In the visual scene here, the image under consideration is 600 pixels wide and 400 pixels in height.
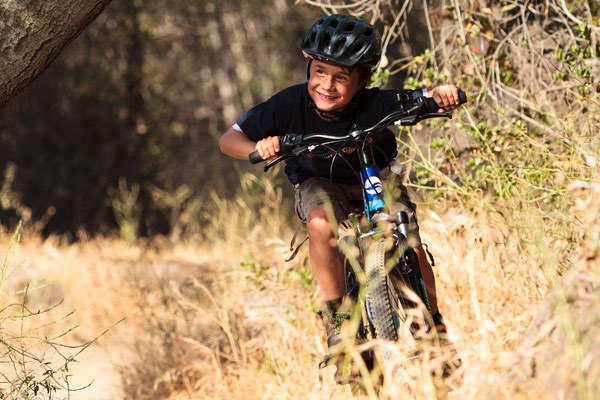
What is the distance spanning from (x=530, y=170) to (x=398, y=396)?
7.30 ft

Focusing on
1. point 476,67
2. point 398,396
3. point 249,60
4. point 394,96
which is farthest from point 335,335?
point 249,60

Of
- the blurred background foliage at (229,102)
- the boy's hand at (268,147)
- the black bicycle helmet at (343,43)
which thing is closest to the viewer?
the boy's hand at (268,147)

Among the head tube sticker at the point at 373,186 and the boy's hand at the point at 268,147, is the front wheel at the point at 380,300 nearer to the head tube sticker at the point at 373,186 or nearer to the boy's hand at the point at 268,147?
the head tube sticker at the point at 373,186

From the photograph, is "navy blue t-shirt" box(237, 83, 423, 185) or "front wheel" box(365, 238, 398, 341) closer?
"front wheel" box(365, 238, 398, 341)

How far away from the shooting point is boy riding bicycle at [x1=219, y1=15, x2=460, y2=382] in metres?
4.46

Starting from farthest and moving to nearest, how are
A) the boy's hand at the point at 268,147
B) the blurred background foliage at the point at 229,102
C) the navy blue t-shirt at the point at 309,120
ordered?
1. the blurred background foliage at the point at 229,102
2. the navy blue t-shirt at the point at 309,120
3. the boy's hand at the point at 268,147

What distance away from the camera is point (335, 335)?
4.54 meters

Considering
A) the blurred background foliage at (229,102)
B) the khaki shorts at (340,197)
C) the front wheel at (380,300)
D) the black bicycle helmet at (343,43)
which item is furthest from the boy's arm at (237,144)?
the blurred background foliage at (229,102)

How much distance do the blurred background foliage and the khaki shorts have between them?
510mm

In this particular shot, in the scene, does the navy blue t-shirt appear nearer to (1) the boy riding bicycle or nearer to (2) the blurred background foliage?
(1) the boy riding bicycle

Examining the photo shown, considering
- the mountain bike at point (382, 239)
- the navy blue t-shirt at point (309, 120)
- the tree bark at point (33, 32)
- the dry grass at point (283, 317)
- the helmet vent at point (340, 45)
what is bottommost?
the dry grass at point (283, 317)

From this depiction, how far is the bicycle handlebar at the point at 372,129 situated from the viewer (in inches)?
167

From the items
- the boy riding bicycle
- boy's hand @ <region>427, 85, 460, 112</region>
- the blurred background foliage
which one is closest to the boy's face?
the boy riding bicycle

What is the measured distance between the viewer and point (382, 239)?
171 inches
